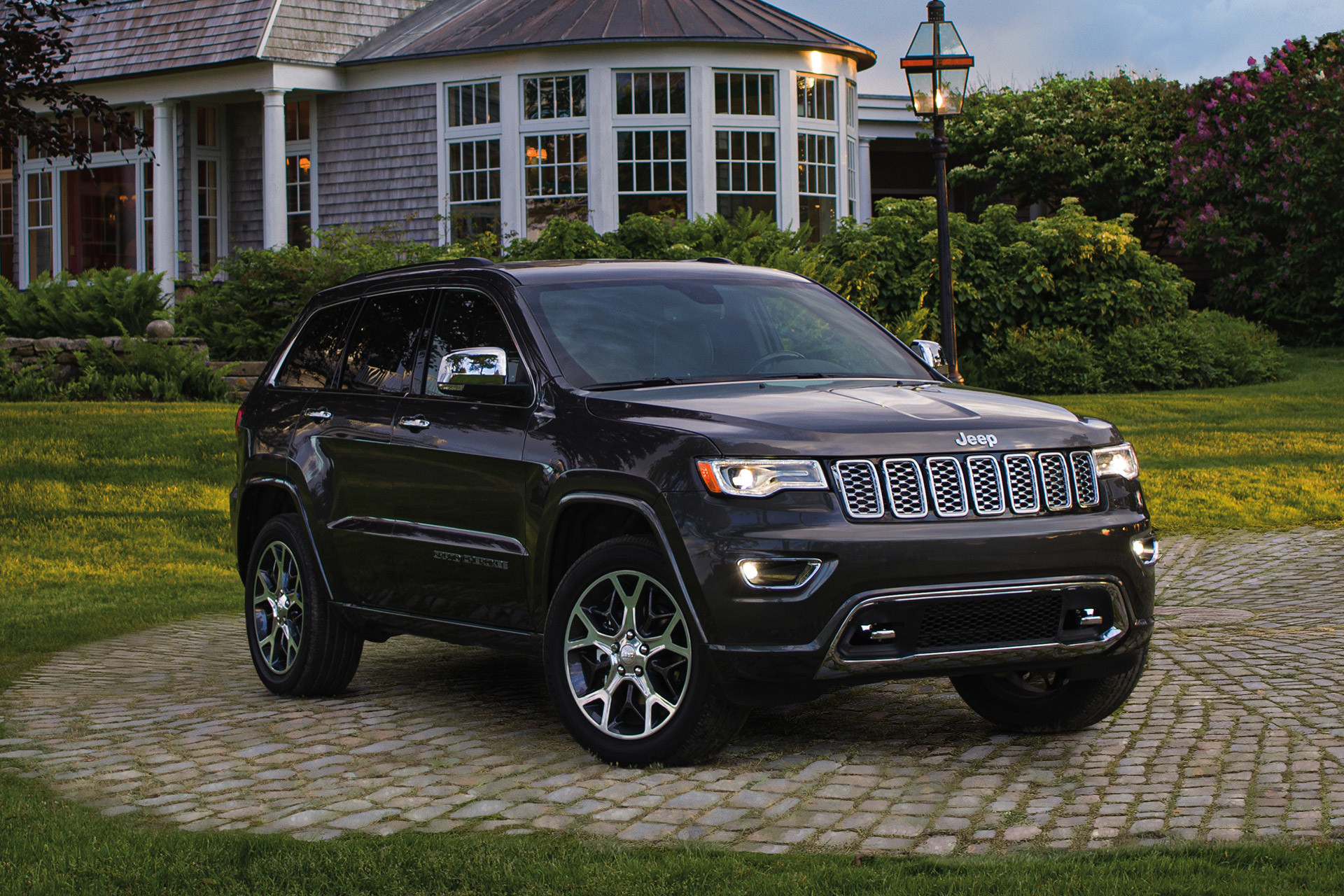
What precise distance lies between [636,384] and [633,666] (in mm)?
1152

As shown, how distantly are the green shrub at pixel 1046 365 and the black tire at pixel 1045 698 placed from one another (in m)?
16.4

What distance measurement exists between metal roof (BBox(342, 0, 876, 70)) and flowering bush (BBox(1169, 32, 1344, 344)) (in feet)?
24.0

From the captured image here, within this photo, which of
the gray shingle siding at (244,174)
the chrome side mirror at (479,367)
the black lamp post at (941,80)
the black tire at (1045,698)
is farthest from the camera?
the gray shingle siding at (244,174)

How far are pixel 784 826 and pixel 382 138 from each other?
24342 mm

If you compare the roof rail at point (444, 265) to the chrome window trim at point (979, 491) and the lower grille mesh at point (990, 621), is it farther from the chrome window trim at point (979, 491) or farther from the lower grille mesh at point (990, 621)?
the lower grille mesh at point (990, 621)

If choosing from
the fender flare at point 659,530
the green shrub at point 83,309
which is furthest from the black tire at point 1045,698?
the green shrub at point 83,309

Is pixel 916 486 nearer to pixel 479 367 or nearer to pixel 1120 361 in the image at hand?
pixel 479 367

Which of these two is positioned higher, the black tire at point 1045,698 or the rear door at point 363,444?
the rear door at point 363,444

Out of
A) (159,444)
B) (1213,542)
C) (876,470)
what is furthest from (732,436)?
(159,444)

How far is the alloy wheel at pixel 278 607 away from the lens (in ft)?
24.4

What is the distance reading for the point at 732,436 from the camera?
17.7 feet

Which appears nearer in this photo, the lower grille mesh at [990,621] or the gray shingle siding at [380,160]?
the lower grille mesh at [990,621]

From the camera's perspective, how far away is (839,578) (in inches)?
205

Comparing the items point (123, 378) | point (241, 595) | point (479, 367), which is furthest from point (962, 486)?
point (123, 378)
